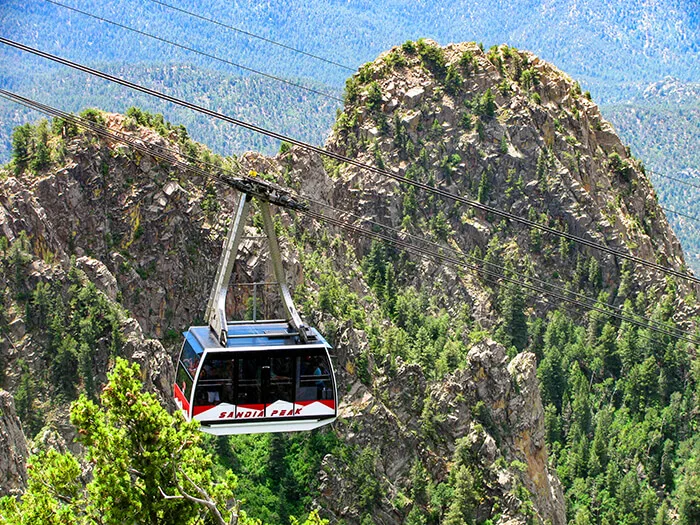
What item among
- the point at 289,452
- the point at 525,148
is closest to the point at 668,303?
the point at 525,148

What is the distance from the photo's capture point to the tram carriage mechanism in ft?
133

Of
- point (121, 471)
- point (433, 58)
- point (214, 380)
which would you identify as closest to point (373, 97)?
point (433, 58)

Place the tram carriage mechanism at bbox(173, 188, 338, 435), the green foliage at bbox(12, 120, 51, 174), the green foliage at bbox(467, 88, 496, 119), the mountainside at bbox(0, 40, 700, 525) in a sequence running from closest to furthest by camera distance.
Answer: the tram carriage mechanism at bbox(173, 188, 338, 435)
the mountainside at bbox(0, 40, 700, 525)
the green foliage at bbox(12, 120, 51, 174)
the green foliage at bbox(467, 88, 496, 119)

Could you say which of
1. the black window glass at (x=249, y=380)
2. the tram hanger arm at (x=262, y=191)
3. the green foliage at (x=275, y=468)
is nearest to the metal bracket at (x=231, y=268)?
the tram hanger arm at (x=262, y=191)

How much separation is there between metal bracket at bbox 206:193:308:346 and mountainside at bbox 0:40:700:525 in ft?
34.3

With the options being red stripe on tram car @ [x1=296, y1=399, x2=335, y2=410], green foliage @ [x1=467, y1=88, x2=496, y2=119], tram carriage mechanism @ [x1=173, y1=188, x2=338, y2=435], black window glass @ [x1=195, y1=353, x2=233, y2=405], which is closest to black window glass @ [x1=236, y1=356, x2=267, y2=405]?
tram carriage mechanism @ [x1=173, y1=188, x2=338, y2=435]

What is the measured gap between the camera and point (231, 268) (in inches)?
1677

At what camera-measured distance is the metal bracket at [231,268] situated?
41.4 m

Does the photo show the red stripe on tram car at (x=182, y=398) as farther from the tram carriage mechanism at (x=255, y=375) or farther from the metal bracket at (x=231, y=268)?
the metal bracket at (x=231, y=268)

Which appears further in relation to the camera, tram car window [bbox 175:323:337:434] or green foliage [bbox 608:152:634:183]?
green foliage [bbox 608:152:634:183]

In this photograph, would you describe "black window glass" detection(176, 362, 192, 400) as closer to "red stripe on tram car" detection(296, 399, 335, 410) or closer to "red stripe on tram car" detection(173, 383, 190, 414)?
"red stripe on tram car" detection(173, 383, 190, 414)

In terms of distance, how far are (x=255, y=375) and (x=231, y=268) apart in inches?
164

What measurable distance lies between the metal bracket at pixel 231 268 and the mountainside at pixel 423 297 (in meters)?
10.4

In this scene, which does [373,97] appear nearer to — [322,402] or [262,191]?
[322,402]
